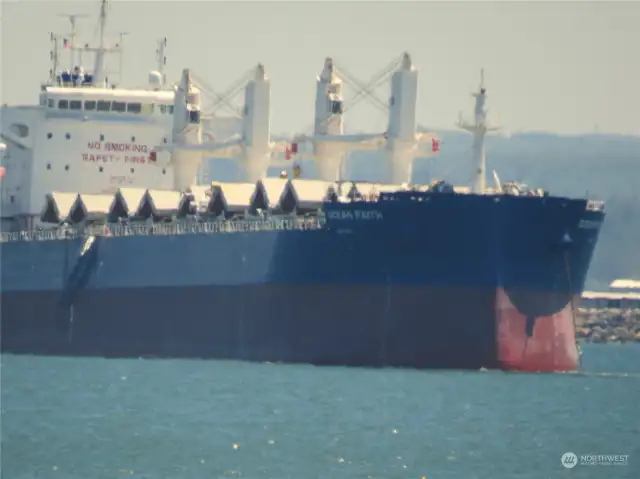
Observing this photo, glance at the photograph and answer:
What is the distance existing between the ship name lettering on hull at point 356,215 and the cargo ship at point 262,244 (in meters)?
0.05

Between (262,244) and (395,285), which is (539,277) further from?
(262,244)

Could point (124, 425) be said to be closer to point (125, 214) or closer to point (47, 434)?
point (47, 434)

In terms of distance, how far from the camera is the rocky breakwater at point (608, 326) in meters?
105

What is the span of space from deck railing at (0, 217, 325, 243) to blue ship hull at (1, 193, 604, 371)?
0.97ft

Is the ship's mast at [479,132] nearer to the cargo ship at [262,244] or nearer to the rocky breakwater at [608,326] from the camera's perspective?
the cargo ship at [262,244]

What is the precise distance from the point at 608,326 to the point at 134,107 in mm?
42872

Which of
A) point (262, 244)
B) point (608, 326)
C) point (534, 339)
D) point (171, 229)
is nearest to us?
point (534, 339)

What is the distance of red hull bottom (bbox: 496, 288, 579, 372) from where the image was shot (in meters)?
55.6

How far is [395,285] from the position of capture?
56.4m
